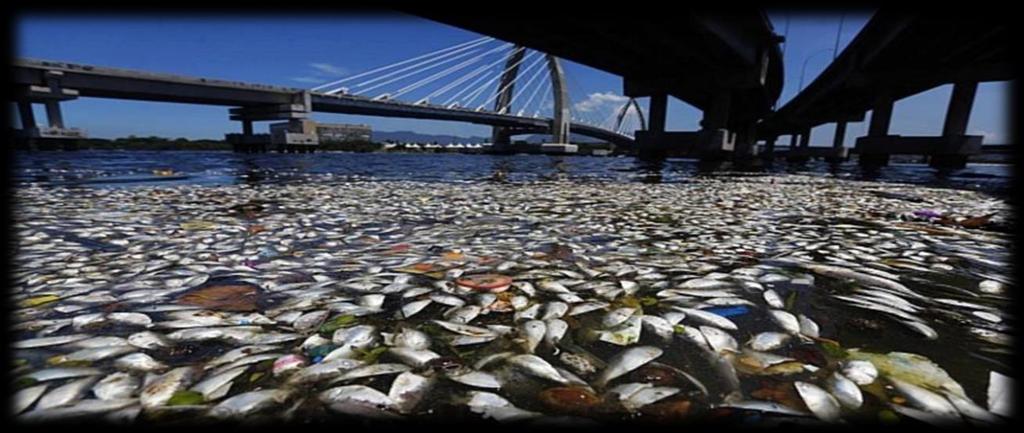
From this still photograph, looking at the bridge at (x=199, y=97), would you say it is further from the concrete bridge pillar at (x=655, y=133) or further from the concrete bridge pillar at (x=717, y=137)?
the concrete bridge pillar at (x=717, y=137)

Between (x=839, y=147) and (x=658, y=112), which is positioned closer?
(x=658, y=112)

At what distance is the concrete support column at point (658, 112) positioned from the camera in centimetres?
4062

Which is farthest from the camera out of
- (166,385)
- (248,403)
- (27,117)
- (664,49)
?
(27,117)

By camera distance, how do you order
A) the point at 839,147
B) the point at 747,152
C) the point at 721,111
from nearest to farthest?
1. the point at 721,111
2. the point at 747,152
3. the point at 839,147

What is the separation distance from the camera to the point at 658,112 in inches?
1618

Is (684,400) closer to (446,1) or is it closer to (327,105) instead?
(446,1)

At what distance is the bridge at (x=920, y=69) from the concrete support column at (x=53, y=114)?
87791 mm

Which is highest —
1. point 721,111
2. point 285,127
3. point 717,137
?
point 721,111

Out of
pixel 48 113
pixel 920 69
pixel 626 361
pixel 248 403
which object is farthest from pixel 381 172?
pixel 48 113

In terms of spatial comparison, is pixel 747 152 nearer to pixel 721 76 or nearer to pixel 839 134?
pixel 721 76

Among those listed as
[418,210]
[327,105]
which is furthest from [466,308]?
[327,105]

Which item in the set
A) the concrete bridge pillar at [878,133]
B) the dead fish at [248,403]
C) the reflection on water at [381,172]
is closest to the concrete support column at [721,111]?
the reflection on water at [381,172]

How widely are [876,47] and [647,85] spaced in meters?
16.2

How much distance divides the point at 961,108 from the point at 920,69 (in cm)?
549
